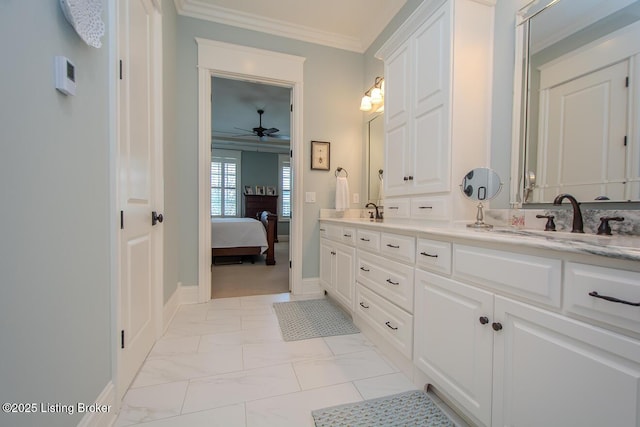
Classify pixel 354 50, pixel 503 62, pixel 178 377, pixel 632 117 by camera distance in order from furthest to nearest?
pixel 354 50
pixel 503 62
pixel 178 377
pixel 632 117

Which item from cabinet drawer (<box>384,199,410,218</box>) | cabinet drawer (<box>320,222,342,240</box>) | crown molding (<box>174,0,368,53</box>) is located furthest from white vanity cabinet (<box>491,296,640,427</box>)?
crown molding (<box>174,0,368,53</box>)

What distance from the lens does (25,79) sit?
72cm

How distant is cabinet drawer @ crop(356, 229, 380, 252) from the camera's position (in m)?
1.81

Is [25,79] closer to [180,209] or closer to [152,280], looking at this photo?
[152,280]

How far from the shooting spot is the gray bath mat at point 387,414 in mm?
1178

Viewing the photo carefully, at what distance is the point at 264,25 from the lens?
2.81 m

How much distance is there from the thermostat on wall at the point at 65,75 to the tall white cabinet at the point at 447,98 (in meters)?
1.79

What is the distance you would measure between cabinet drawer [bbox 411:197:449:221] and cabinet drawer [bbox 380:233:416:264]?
0.36 m

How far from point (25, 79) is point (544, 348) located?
168cm

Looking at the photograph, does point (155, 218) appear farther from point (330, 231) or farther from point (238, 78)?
point (238, 78)

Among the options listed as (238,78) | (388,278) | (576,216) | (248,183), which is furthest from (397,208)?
(248,183)

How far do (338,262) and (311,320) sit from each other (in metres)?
0.55

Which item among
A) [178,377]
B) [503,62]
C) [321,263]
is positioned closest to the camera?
[178,377]

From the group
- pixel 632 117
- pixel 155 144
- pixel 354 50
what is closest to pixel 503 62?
pixel 632 117
